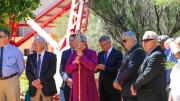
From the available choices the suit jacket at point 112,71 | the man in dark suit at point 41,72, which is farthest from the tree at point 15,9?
the suit jacket at point 112,71

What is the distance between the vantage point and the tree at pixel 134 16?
12.6m

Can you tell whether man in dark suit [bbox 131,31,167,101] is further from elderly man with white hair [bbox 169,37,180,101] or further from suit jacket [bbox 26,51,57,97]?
suit jacket [bbox 26,51,57,97]

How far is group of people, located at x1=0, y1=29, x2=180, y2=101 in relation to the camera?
7.91m

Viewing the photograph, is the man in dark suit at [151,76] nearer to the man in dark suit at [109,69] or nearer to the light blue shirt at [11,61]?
the man in dark suit at [109,69]

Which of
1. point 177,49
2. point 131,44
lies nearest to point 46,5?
point 131,44

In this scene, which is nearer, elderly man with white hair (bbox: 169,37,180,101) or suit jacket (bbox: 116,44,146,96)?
elderly man with white hair (bbox: 169,37,180,101)

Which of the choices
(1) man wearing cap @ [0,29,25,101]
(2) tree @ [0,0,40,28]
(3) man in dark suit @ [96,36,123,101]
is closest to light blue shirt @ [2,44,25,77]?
(1) man wearing cap @ [0,29,25,101]

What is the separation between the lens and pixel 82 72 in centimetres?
916

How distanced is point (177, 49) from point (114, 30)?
22.6 feet

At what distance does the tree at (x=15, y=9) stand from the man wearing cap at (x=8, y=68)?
339mm

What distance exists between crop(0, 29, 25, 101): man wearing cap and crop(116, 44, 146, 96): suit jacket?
212 centimetres

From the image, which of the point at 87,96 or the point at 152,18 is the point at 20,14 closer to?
the point at 87,96

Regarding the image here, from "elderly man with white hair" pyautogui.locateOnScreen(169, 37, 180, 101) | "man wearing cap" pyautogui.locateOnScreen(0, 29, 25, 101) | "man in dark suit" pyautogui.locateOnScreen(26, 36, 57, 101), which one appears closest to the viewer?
"elderly man with white hair" pyautogui.locateOnScreen(169, 37, 180, 101)

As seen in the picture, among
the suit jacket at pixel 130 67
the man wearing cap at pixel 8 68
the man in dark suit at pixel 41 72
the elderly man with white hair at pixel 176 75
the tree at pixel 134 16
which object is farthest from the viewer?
the tree at pixel 134 16
